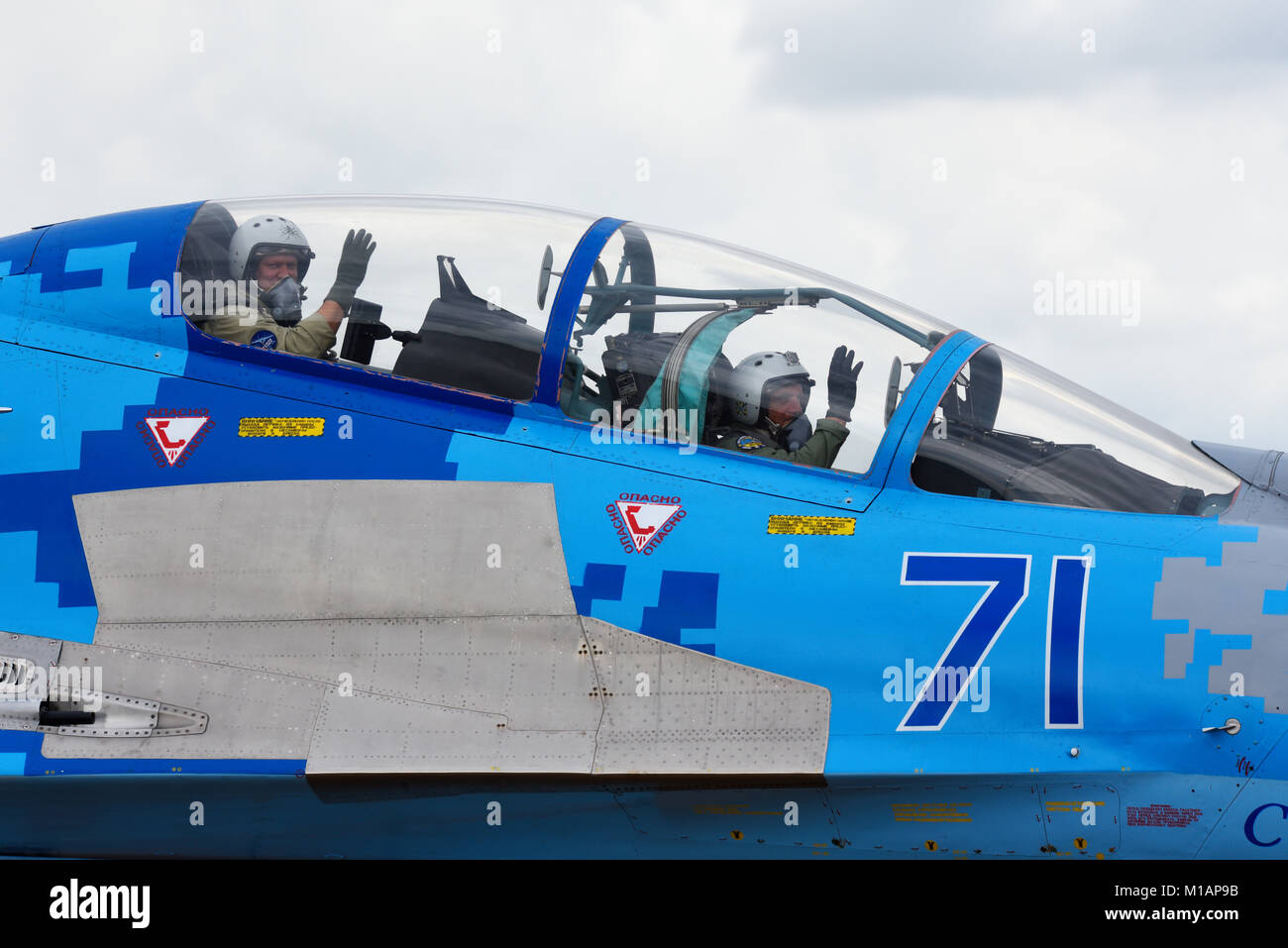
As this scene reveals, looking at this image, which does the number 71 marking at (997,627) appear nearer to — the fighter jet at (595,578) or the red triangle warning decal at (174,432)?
the fighter jet at (595,578)

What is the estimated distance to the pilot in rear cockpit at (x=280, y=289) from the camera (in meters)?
5.83

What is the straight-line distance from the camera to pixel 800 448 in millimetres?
5504

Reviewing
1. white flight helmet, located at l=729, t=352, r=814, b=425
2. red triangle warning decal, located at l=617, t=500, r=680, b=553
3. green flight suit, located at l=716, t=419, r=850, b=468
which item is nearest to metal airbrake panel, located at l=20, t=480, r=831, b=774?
red triangle warning decal, located at l=617, t=500, r=680, b=553

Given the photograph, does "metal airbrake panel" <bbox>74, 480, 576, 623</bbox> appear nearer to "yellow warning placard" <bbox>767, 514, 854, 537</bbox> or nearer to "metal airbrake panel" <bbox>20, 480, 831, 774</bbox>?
"metal airbrake panel" <bbox>20, 480, 831, 774</bbox>

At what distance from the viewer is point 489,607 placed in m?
5.29

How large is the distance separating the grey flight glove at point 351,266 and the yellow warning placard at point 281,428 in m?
0.63

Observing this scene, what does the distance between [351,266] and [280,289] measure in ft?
1.10

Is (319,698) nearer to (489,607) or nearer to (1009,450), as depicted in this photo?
(489,607)

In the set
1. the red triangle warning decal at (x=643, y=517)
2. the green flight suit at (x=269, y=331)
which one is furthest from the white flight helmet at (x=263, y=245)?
the red triangle warning decal at (x=643, y=517)

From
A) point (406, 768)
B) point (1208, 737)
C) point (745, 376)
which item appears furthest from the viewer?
point (745, 376)

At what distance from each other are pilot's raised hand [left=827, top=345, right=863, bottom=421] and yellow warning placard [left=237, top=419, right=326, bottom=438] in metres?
2.17

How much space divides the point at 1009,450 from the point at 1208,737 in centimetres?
136

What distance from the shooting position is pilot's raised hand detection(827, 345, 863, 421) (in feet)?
18.2
